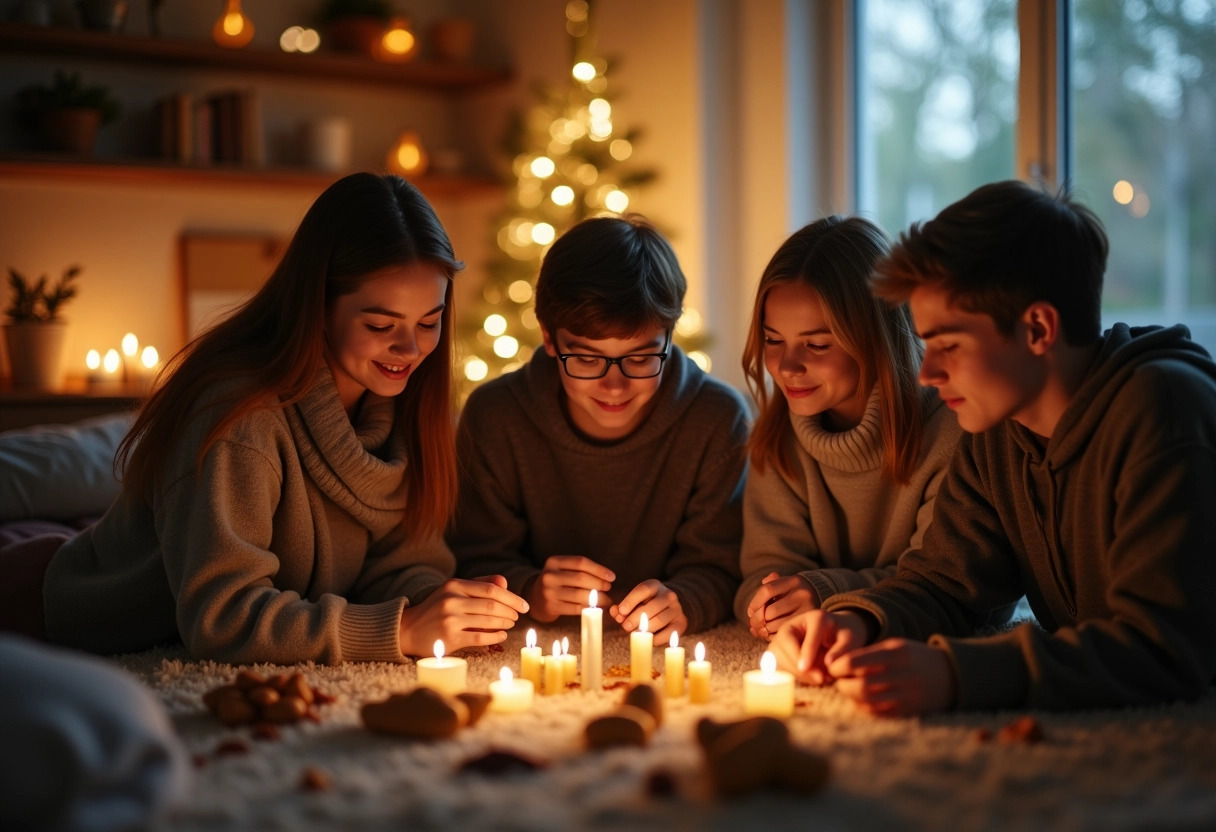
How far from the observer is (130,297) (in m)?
4.57

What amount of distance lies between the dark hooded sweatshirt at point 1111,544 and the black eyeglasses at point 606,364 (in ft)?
2.04

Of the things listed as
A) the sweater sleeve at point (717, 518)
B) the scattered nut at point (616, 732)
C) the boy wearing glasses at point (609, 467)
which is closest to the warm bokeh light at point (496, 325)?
the boy wearing glasses at point (609, 467)

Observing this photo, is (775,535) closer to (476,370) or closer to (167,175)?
(476,370)

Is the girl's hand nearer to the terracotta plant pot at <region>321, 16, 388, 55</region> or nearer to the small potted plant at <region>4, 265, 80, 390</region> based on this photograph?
the small potted plant at <region>4, 265, 80, 390</region>

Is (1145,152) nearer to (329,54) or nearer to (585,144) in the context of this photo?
(585,144)

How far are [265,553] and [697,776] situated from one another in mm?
874

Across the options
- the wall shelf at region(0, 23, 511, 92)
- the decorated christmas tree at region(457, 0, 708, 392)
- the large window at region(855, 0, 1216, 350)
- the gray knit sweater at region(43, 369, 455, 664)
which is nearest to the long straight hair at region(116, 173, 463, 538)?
the gray knit sweater at region(43, 369, 455, 664)

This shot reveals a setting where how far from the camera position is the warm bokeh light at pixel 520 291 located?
4188 millimetres

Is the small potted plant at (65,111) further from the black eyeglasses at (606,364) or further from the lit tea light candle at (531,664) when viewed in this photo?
the lit tea light candle at (531,664)

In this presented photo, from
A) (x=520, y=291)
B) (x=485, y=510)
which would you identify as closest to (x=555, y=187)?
(x=520, y=291)

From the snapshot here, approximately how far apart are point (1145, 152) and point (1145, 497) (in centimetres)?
194

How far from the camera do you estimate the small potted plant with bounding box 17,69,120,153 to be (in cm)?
412

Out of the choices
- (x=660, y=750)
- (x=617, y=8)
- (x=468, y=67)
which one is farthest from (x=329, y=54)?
(x=660, y=750)

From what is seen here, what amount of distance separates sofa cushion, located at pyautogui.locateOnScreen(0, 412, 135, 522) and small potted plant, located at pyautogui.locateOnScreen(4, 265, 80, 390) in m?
1.30
